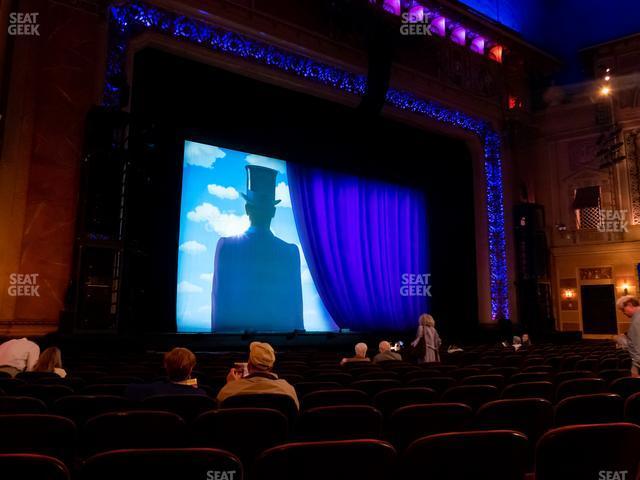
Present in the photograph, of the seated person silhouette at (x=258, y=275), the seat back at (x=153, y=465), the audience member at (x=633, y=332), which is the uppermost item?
the seated person silhouette at (x=258, y=275)

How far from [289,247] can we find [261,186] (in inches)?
71.6

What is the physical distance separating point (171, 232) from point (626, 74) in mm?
16369

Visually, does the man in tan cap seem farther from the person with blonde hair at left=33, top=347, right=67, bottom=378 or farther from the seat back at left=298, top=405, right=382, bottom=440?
the person with blonde hair at left=33, top=347, right=67, bottom=378

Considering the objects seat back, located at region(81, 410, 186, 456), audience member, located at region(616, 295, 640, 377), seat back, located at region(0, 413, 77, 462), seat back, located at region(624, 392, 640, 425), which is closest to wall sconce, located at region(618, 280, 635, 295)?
audience member, located at region(616, 295, 640, 377)

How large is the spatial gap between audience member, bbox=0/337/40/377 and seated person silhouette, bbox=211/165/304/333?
718cm

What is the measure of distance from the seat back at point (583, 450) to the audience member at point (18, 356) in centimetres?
521

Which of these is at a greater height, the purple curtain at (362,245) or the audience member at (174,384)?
the purple curtain at (362,245)

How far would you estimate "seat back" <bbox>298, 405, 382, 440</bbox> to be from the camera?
107 inches

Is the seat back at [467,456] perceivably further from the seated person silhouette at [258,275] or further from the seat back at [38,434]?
the seated person silhouette at [258,275]

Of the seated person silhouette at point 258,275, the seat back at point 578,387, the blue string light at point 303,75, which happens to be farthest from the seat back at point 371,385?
the seated person silhouette at point 258,275

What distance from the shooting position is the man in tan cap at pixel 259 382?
3.49 meters

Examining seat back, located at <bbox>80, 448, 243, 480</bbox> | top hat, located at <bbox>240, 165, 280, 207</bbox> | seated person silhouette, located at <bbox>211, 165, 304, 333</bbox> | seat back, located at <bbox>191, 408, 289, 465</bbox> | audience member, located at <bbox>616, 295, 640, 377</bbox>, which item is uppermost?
top hat, located at <bbox>240, 165, 280, 207</bbox>

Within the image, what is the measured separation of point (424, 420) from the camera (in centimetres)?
280

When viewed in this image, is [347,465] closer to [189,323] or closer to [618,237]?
[189,323]
